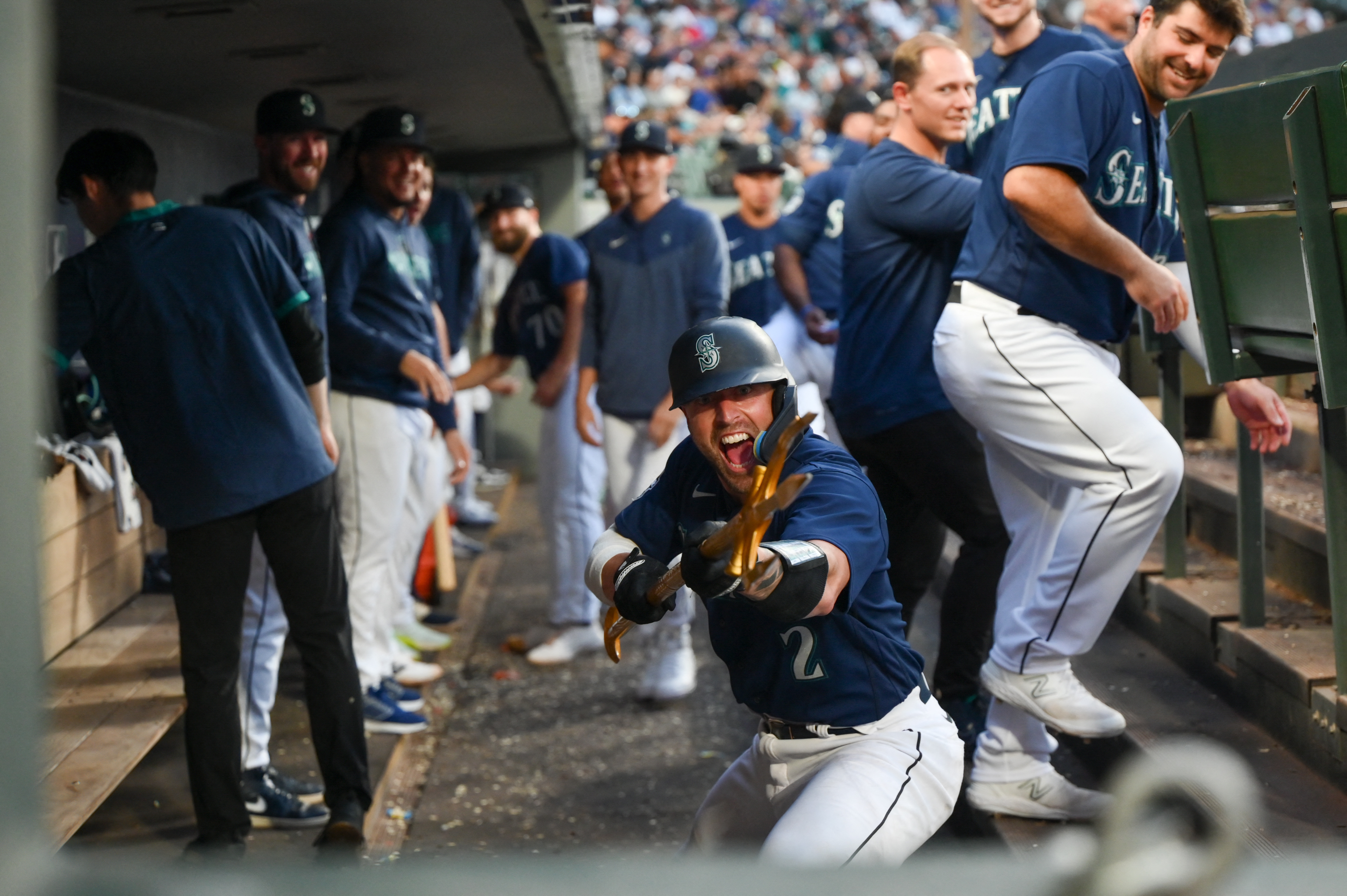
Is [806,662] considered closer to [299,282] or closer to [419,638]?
[299,282]

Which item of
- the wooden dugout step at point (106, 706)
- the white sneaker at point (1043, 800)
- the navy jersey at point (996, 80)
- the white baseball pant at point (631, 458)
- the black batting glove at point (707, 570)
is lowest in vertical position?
the white sneaker at point (1043, 800)

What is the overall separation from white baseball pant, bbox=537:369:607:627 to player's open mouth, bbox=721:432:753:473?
12.1ft

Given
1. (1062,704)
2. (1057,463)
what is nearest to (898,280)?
(1057,463)

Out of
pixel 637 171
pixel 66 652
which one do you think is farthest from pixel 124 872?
pixel 637 171

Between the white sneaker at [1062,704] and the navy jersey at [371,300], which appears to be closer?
the white sneaker at [1062,704]

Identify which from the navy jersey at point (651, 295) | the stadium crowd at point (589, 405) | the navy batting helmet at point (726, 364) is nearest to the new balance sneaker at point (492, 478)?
the stadium crowd at point (589, 405)

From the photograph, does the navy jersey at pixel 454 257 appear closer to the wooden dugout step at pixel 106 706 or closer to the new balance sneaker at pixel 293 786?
the wooden dugout step at pixel 106 706

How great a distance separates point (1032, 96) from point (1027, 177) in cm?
23

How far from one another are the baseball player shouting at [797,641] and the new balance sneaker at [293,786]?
6.43 ft

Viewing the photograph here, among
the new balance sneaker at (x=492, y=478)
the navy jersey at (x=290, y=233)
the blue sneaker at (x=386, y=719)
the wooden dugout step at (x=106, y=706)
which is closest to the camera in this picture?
the wooden dugout step at (x=106, y=706)

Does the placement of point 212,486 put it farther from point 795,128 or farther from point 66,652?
point 795,128

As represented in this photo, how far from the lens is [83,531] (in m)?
4.62

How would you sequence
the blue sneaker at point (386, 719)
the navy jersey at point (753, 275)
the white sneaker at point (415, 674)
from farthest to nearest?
the navy jersey at point (753, 275)
the white sneaker at point (415, 674)
the blue sneaker at point (386, 719)

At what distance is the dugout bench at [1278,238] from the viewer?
2477mm
